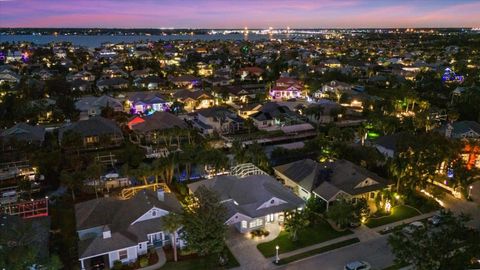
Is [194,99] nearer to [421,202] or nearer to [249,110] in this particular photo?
[249,110]

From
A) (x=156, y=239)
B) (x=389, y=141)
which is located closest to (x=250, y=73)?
Result: (x=389, y=141)

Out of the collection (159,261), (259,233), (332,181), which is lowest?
(159,261)

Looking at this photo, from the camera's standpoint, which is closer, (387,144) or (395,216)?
(395,216)

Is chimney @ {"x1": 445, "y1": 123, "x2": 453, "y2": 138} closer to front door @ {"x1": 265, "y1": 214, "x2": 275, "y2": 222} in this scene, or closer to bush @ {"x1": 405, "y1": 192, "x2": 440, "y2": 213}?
bush @ {"x1": 405, "y1": 192, "x2": 440, "y2": 213}

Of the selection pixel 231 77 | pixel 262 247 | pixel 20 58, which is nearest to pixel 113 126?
pixel 262 247

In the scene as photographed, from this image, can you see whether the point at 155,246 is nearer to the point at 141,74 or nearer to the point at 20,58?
the point at 141,74
